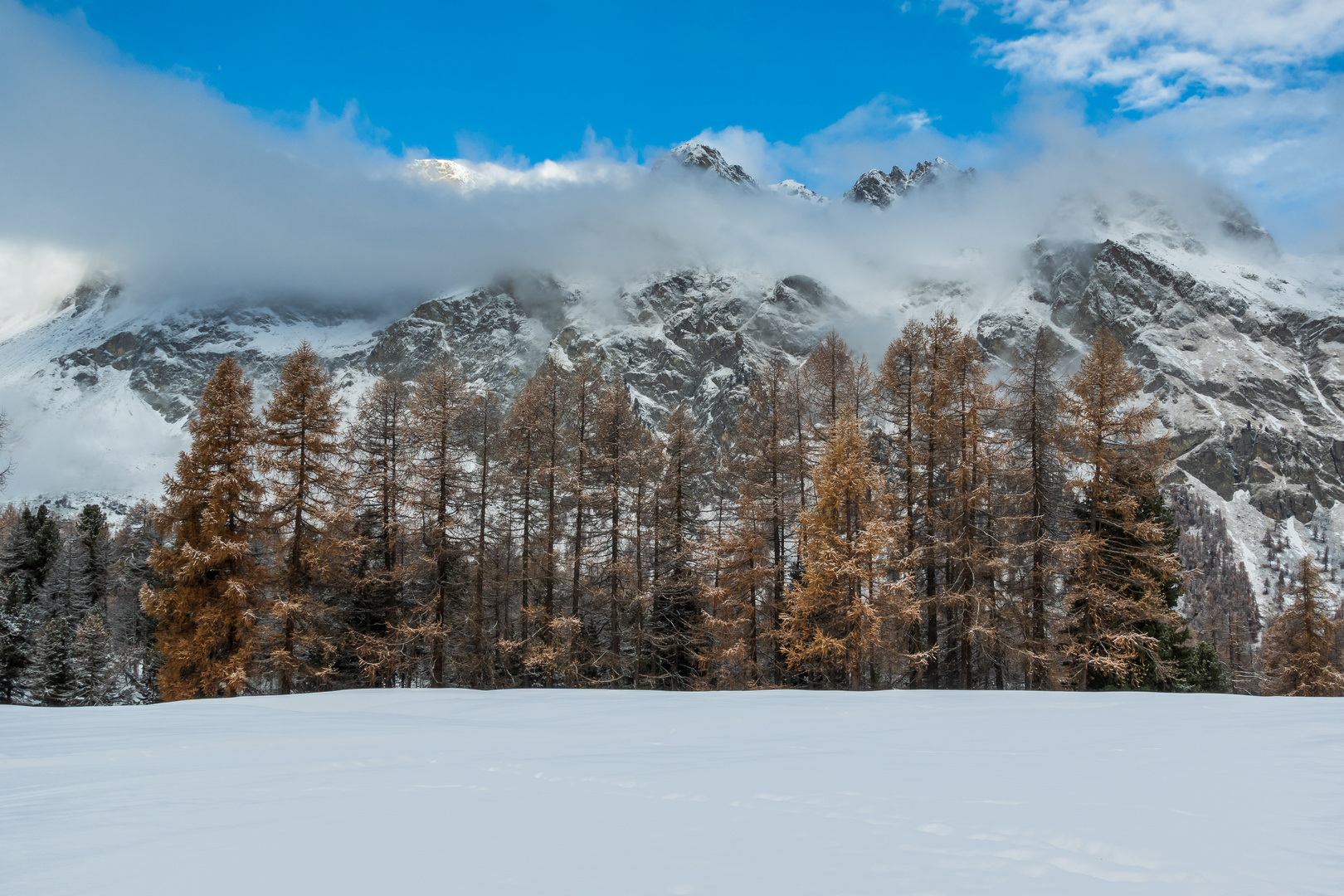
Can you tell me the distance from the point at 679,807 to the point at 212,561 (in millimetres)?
18926

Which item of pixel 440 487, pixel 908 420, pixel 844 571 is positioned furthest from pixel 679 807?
pixel 440 487

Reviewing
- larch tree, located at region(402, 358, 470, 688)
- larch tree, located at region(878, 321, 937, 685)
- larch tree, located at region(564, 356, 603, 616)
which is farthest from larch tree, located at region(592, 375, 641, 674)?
larch tree, located at region(878, 321, 937, 685)

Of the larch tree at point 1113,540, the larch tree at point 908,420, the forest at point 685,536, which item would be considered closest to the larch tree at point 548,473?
the forest at point 685,536

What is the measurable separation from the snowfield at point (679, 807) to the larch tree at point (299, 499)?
12126mm

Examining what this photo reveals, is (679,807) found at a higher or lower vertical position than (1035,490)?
lower

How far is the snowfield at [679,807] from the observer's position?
3320 millimetres

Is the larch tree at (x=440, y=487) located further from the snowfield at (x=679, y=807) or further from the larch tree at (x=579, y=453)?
the snowfield at (x=679, y=807)

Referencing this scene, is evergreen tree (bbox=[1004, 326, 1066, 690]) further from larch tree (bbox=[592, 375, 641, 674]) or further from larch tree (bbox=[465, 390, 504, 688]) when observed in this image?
larch tree (bbox=[465, 390, 504, 688])

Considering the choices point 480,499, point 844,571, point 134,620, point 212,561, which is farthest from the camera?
point 134,620

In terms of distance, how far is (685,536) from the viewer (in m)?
24.7

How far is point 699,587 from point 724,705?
12819mm

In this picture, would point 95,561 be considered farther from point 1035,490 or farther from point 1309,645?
point 1309,645

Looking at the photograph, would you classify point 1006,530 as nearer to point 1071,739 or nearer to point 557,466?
point 557,466

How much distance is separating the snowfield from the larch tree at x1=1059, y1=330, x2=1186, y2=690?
11400 millimetres
